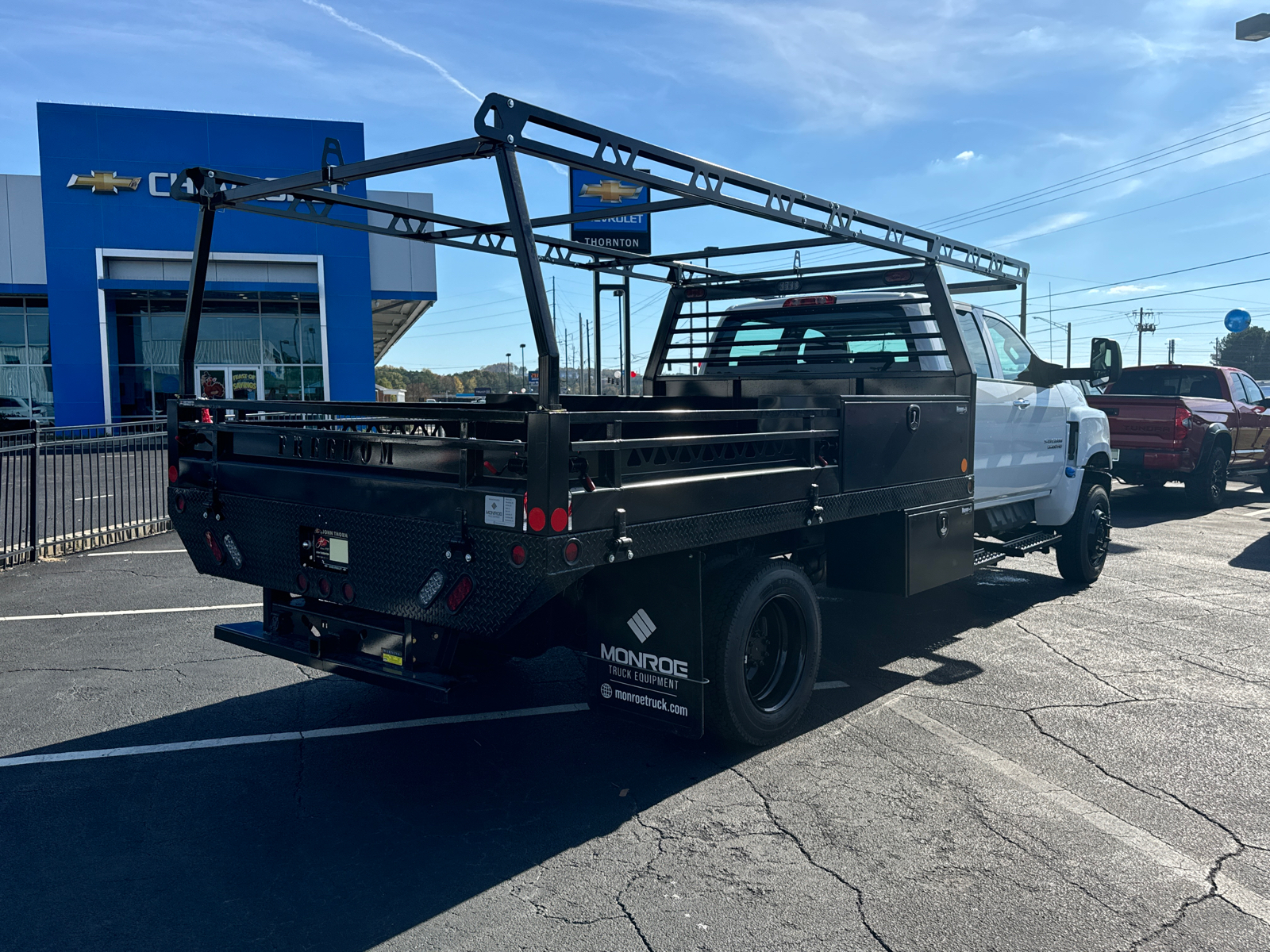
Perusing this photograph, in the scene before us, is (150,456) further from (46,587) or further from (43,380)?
(43,380)

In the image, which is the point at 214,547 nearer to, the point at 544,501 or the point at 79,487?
the point at 544,501

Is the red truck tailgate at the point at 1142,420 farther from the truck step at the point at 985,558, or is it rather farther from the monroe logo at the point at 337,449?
the monroe logo at the point at 337,449

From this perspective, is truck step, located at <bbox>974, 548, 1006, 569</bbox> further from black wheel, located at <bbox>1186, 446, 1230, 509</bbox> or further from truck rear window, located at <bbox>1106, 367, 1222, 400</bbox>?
truck rear window, located at <bbox>1106, 367, 1222, 400</bbox>

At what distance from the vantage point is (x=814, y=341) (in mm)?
6656

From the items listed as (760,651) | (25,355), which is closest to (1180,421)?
(760,651)

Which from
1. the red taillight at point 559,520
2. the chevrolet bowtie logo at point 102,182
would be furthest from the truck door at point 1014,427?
the chevrolet bowtie logo at point 102,182

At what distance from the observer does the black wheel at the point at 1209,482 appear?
43.8 feet

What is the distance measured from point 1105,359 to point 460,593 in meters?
5.60

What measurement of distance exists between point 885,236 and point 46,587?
7460 millimetres

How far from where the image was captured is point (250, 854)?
11.2 ft

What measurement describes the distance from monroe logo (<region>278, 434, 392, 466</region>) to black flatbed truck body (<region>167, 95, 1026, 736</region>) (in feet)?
0.04

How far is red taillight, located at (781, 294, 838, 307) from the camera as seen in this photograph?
654 centimetres

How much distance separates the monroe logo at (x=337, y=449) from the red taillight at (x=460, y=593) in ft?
2.14

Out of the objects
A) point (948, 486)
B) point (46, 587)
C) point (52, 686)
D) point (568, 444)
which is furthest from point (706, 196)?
point (46, 587)
